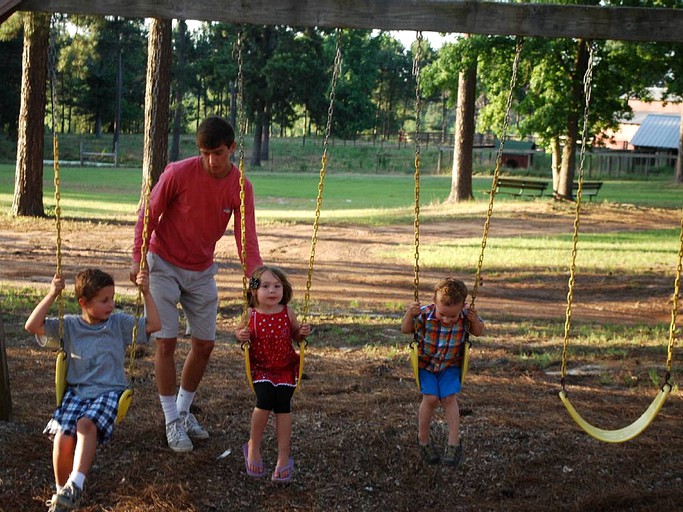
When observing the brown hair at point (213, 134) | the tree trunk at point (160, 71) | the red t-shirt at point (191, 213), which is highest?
the tree trunk at point (160, 71)

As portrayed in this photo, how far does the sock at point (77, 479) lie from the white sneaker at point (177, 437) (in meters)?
0.94

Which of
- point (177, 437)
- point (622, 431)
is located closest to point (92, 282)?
point (177, 437)

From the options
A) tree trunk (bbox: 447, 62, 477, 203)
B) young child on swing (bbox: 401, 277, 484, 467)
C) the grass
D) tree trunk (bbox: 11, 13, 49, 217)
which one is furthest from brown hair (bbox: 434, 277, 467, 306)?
tree trunk (bbox: 447, 62, 477, 203)

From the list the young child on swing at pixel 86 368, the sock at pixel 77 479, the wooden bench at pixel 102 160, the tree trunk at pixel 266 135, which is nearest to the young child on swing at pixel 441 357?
the young child on swing at pixel 86 368

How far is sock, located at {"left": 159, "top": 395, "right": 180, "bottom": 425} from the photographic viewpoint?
5398 millimetres

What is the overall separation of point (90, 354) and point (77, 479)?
2.09 feet

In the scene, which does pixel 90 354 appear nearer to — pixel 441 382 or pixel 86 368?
pixel 86 368

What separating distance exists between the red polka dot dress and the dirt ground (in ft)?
1.94

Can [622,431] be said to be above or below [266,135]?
below

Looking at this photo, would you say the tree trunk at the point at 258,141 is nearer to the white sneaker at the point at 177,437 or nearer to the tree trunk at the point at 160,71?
the tree trunk at the point at 160,71

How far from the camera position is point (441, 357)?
533 centimetres

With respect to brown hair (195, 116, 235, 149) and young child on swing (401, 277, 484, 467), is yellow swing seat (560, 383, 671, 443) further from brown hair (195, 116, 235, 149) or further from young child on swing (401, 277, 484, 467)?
brown hair (195, 116, 235, 149)

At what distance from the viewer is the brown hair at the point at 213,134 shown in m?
5.05

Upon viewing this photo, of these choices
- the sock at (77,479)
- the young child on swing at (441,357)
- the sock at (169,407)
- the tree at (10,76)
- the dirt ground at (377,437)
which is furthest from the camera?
the tree at (10,76)
